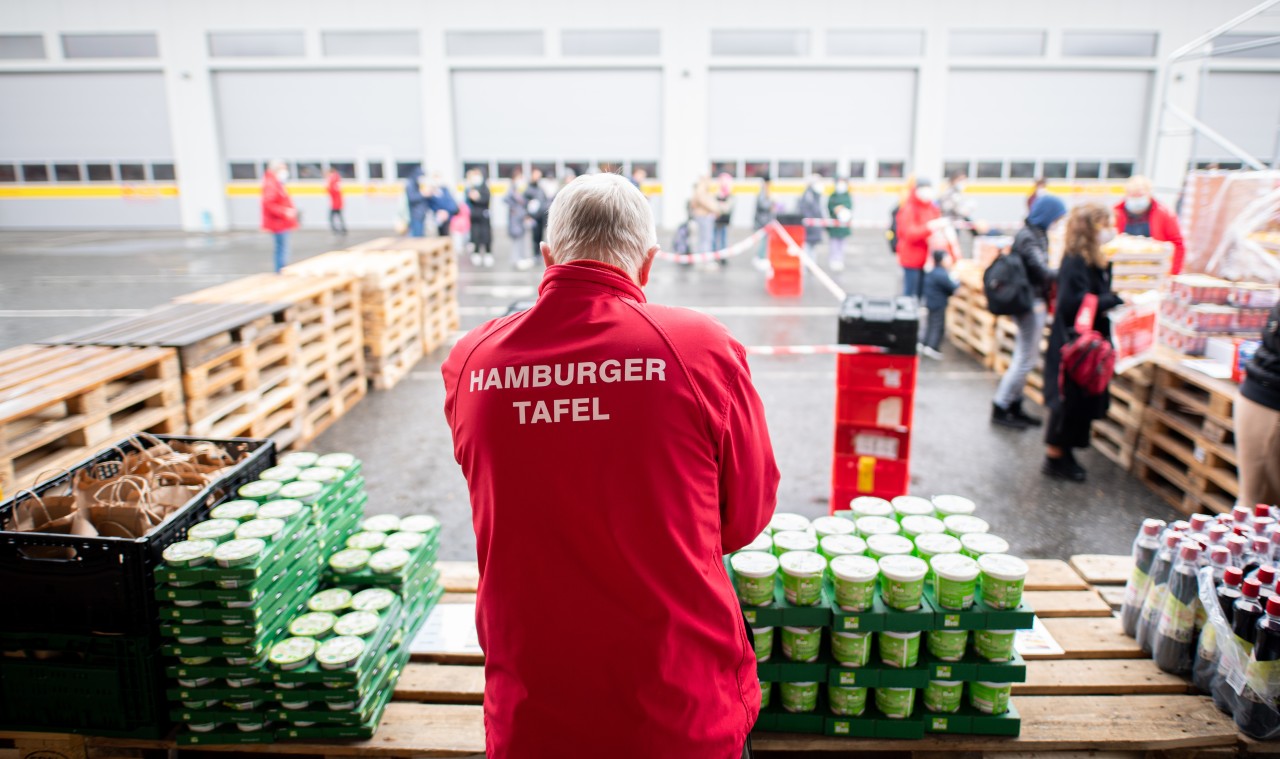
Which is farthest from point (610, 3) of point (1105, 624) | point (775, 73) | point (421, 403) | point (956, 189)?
point (1105, 624)

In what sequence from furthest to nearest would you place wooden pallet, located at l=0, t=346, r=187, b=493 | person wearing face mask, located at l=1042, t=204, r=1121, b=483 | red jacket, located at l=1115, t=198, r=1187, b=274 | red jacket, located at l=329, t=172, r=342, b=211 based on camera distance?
red jacket, located at l=329, t=172, r=342, b=211
red jacket, located at l=1115, t=198, r=1187, b=274
person wearing face mask, located at l=1042, t=204, r=1121, b=483
wooden pallet, located at l=0, t=346, r=187, b=493

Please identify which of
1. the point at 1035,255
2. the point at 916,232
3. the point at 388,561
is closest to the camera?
the point at 388,561

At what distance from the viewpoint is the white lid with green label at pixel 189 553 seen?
115 inches

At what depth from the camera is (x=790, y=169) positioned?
23.9m

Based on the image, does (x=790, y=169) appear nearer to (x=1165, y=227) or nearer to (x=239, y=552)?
(x=1165, y=227)

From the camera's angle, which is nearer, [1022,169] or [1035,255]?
[1035,255]

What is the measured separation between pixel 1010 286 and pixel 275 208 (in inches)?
440

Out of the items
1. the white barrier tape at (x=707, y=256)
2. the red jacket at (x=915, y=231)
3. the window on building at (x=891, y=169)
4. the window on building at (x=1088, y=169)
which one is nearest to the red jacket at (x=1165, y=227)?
the red jacket at (x=915, y=231)

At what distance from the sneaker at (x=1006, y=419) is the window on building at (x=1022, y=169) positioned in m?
18.8

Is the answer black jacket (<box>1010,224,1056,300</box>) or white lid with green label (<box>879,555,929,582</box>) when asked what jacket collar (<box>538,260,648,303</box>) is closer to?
white lid with green label (<box>879,555,929,582</box>)

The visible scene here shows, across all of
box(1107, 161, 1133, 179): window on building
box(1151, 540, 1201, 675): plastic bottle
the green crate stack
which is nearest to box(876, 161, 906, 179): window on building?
box(1107, 161, 1133, 179): window on building

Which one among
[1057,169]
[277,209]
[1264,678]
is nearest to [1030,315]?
[1264,678]

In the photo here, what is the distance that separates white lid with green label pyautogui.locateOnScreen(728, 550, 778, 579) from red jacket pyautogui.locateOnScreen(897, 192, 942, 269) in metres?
7.71

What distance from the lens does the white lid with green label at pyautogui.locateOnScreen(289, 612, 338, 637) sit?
10.4ft
